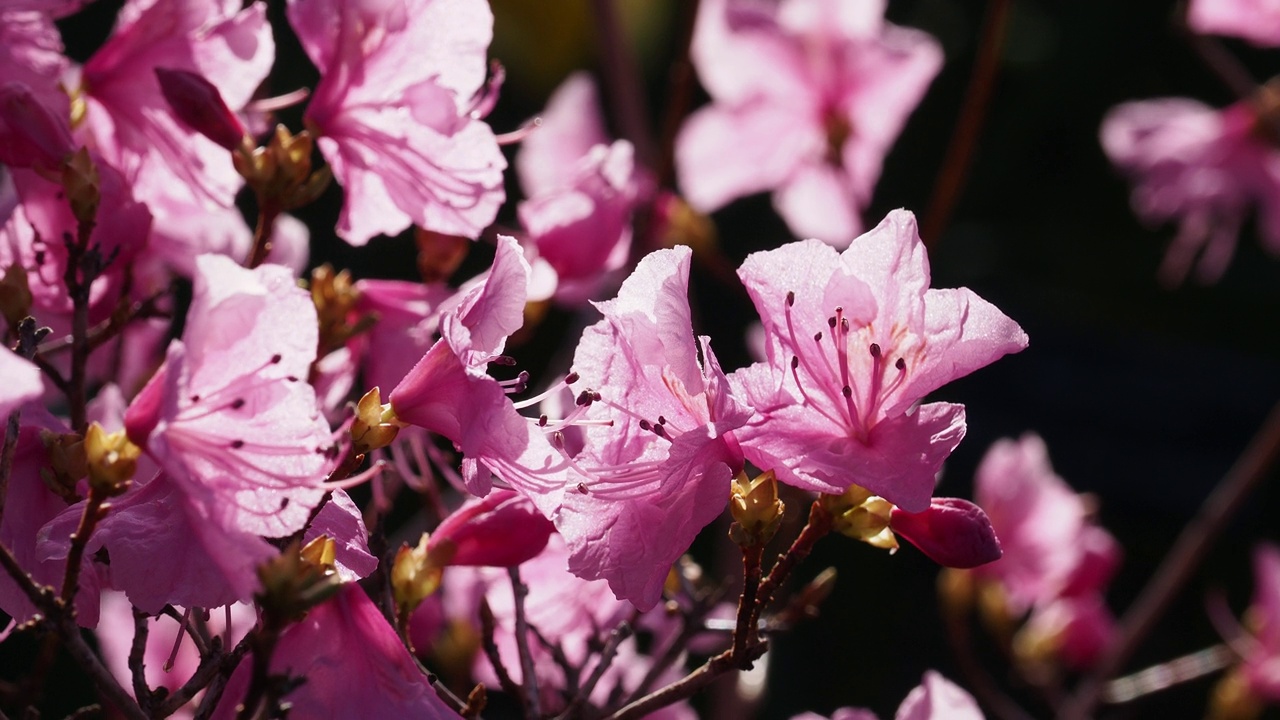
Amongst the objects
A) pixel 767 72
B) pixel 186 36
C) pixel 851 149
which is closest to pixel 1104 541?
pixel 851 149

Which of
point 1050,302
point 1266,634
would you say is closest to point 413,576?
point 1266,634

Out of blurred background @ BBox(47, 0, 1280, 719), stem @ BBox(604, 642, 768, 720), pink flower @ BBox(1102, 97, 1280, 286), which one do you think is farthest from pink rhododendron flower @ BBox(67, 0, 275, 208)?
blurred background @ BBox(47, 0, 1280, 719)

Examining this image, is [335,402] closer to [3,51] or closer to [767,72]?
[3,51]

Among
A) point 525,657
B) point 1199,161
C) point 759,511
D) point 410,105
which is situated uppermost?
point 410,105

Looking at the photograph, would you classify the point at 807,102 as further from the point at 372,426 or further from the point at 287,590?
the point at 287,590

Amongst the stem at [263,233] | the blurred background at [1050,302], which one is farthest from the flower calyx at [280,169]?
the blurred background at [1050,302]

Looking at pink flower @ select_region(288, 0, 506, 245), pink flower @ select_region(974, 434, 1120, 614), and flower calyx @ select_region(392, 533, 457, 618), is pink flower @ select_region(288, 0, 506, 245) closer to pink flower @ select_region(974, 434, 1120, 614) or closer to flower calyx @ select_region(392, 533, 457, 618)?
flower calyx @ select_region(392, 533, 457, 618)
